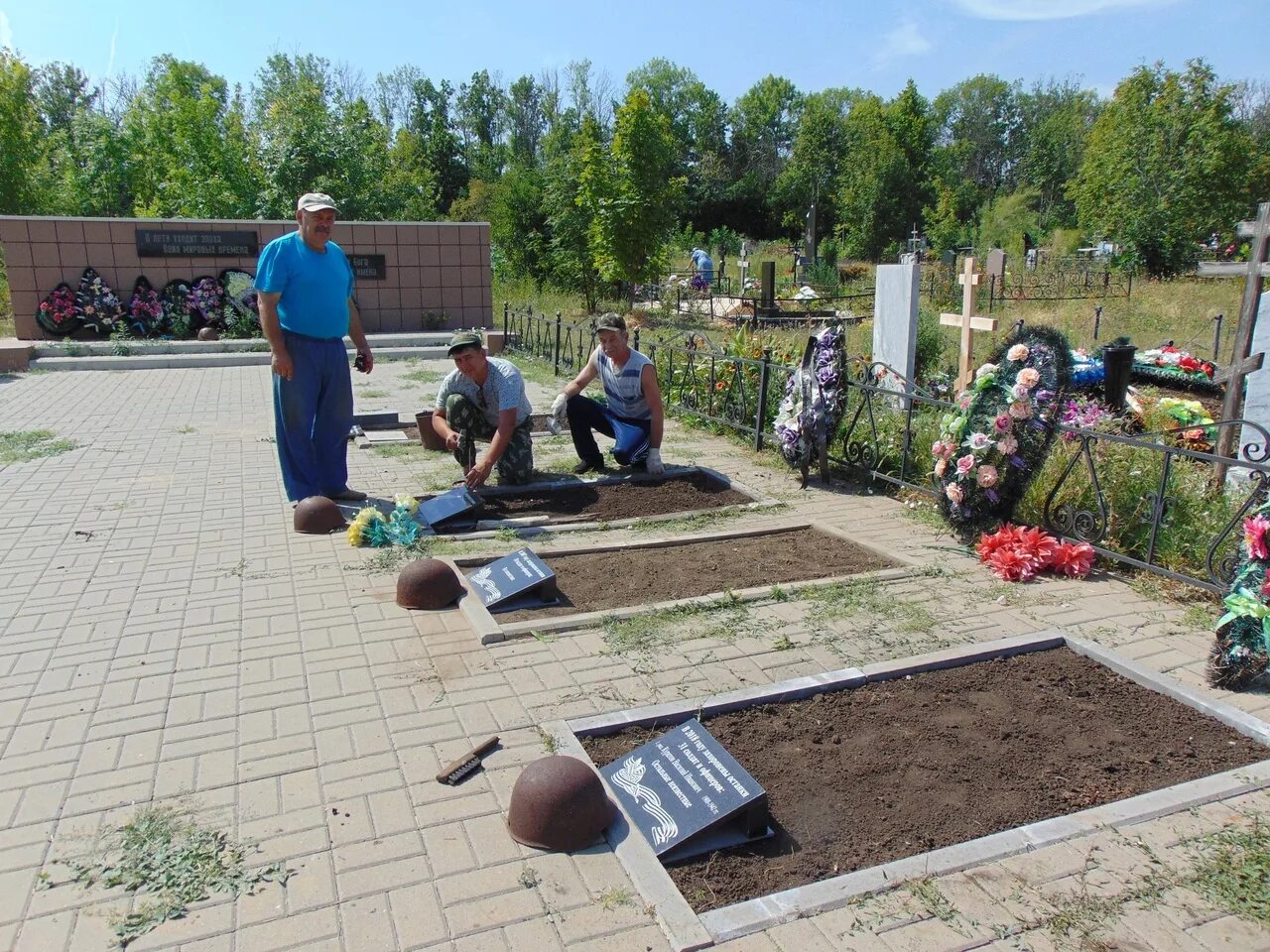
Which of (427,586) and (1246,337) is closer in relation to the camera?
(427,586)

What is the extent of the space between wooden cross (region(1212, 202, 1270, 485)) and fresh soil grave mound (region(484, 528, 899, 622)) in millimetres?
3746

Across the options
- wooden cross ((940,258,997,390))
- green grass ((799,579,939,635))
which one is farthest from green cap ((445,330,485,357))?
wooden cross ((940,258,997,390))

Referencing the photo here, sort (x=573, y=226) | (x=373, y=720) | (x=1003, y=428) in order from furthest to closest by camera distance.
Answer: (x=573, y=226) → (x=1003, y=428) → (x=373, y=720)

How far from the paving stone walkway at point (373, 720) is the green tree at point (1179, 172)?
27362 millimetres

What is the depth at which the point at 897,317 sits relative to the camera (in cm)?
849

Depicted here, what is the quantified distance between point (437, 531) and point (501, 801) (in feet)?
9.64

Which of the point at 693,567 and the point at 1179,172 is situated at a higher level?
the point at 1179,172

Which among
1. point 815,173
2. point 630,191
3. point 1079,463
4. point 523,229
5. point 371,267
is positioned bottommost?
point 1079,463

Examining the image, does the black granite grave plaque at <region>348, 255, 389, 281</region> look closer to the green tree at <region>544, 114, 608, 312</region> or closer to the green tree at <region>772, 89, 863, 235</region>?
the green tree at <region>544, 114, 608, 312</region>

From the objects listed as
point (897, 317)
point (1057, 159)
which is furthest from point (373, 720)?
point (1057, 159)

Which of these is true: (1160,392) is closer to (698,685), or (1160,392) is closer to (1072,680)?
(1072,680)

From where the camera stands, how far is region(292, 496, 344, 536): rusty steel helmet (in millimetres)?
5535

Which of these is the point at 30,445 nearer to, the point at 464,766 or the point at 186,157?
the point at 464,766

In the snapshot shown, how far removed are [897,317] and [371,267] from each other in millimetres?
10677
